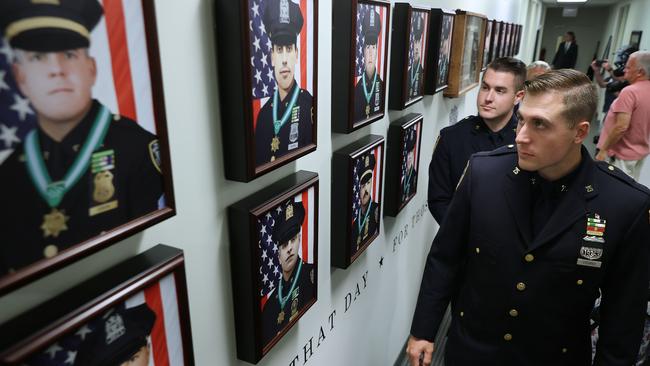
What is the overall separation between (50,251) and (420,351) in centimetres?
144

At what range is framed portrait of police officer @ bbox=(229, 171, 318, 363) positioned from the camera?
3.47 feet

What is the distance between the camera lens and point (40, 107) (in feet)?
1.87

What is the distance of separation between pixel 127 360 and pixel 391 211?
5.06 ft

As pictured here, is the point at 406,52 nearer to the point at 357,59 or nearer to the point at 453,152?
the point at 357,59

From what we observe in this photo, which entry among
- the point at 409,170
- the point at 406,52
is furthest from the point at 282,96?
the point at 409,170

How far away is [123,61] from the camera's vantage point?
0.67 m

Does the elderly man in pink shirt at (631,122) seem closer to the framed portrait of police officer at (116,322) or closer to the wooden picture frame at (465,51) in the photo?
the wooden picture frame at (465,51)

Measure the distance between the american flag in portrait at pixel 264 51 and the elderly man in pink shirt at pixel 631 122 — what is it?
4096mm

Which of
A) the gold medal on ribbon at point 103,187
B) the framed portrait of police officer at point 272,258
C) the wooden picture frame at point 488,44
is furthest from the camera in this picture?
the wooden picture frame at point 488,44

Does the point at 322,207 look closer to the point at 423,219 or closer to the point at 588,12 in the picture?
the point at 423,219

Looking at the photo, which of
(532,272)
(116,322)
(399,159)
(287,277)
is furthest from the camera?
(399,159)

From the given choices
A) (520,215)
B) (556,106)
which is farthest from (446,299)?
(556,106)

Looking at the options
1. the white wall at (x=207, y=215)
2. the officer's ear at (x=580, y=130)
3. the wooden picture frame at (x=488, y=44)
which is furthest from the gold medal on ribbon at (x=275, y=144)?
the wooden picture frame at (x=488, y=44)

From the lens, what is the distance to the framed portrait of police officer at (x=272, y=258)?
106 centimetres
